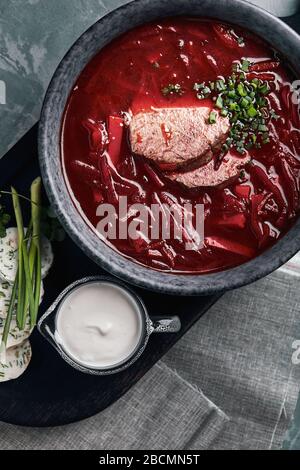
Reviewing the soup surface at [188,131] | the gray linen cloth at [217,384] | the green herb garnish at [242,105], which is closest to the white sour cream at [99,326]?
the soup surface at [188,131]

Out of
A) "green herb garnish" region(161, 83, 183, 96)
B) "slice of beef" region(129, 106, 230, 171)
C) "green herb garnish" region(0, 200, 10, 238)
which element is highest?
"green herb garnish" region(161, 83, 183, 96)

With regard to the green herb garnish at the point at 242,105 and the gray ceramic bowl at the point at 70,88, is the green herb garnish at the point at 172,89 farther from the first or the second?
the gray ceramic bowl at the point at 70,88

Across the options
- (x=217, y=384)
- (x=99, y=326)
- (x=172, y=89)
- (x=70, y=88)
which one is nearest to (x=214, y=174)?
(x=172, y=89)

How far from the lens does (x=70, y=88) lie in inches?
83.7

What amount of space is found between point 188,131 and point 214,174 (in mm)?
165

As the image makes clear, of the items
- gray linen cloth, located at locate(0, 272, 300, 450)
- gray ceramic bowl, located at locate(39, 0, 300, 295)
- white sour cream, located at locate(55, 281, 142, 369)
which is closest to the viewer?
gray ceramic bowl, located at locate(39, 0, 300, 295)

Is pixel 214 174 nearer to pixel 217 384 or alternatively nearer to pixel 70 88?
pixel 70 88

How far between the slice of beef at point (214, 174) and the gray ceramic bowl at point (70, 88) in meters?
0.26

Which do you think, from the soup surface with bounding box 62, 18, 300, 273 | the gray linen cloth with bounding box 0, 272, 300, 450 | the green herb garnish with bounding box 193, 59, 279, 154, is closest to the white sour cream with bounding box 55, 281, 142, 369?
the soup surface with bounding box 62, 18, 300, 273

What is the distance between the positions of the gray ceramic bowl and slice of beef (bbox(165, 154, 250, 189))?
0.85ft

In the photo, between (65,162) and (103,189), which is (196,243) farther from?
(65,162)

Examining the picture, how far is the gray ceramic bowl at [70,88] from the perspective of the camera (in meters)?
2.08

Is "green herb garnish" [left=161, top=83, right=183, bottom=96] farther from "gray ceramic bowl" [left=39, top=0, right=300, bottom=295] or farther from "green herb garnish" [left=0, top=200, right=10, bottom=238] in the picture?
"green herb garnish" [left=0, top=200, right=10, bottom=238]

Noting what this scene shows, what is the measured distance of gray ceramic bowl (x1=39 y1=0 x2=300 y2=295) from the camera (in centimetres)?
208
